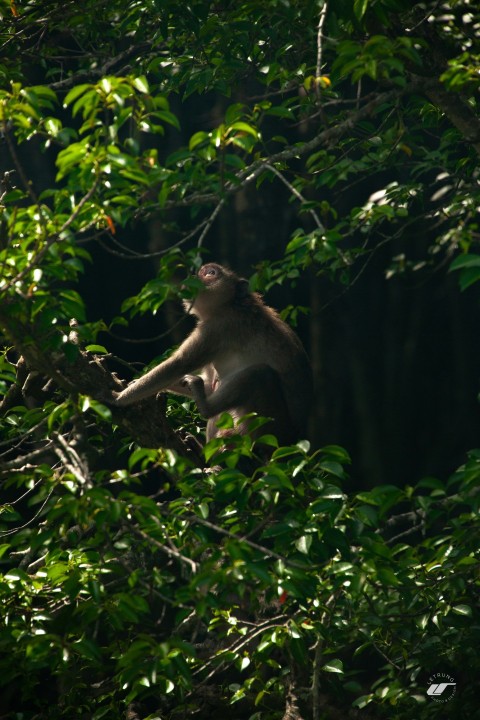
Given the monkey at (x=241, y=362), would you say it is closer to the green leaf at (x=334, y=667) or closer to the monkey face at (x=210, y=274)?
the monkey face at (x=210, y=274)

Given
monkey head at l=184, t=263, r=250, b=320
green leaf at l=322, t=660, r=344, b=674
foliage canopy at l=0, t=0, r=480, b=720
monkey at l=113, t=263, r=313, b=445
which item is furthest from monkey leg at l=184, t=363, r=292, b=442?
green leaf at l=322, t=660, r=344, b=674

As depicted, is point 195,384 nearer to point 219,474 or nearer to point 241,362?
A: point 241,362

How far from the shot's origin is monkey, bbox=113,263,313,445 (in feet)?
17.0

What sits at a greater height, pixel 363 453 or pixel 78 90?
pixel 78 90

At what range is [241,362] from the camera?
5477mm

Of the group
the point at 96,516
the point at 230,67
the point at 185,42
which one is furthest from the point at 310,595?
the point at 185,42

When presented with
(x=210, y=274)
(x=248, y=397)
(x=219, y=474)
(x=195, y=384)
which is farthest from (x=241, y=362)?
(x=219, y=474)

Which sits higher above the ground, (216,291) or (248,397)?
(216,291)

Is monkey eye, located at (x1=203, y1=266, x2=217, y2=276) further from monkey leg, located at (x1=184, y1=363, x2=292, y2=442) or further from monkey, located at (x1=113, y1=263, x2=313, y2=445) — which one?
monkey leg, located at (x1=184, y1=363, x2=292, y2=442)

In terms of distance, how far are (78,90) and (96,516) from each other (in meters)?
1.42

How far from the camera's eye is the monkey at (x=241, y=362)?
519cm

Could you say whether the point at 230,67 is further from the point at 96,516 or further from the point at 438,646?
the point at 438,646

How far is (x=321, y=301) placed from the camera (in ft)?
22.0

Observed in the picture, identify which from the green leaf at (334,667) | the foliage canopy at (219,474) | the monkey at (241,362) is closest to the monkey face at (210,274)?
the monkey at (241,362)
